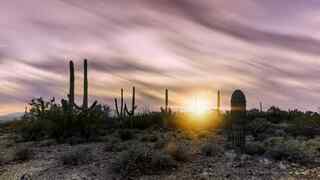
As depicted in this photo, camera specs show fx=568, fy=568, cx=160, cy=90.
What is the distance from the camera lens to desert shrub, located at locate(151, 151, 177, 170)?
15.8 meters

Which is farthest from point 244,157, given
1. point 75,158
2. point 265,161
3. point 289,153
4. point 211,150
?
point 75,158

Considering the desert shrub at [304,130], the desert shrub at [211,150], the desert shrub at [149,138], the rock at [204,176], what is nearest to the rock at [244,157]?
the desert shrub at [211,150]

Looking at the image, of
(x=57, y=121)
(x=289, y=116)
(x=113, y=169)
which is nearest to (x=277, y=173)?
(x=113, y=169)

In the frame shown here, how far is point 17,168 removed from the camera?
59.5ft

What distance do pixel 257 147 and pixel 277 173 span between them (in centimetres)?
262

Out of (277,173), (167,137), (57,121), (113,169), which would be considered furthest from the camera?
(57,121)

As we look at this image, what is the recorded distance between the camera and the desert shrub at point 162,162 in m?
15.8

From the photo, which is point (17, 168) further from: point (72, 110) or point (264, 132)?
point (264, 132)

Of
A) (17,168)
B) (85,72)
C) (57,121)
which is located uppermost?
(85,72)

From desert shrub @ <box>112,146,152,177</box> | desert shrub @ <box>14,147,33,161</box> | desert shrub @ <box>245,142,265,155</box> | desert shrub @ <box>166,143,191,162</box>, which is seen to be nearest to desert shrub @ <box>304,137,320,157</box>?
desert shrub @ <box>245,142,265,155</box>

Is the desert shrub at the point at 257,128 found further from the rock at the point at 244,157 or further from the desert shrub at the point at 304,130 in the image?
the rock at the point at 244,157

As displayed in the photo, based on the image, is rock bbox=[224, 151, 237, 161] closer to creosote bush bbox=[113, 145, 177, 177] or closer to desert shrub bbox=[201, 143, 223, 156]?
desert shrub bbox=[201, 143, 223, 156]

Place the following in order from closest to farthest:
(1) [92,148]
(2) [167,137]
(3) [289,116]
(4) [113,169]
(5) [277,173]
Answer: (5) [277,173] < (4) [113,169] < (1) [92,148] < (2) [167,137] < (3) [289,116]

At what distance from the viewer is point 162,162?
15773 millimetres
